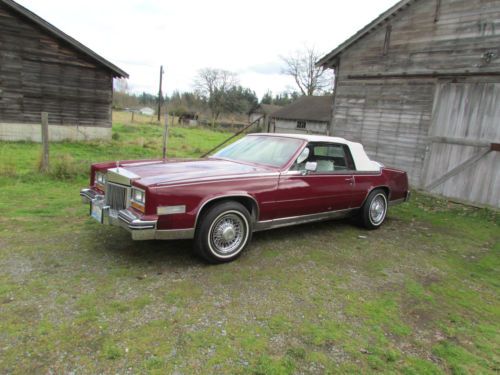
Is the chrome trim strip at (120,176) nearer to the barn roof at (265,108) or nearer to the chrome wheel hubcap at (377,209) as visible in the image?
the chrome wheel hubcap at (377,209)

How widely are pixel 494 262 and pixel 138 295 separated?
493cm

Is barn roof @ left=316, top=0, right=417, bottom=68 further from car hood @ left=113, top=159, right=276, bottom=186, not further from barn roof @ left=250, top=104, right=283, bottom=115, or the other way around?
barn roof @ left=250, top=104, right=283, bottom=115

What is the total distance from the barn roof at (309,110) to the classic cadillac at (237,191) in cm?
2571

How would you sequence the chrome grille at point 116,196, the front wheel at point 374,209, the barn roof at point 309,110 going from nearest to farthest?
the chrome grille at point 116,196 < the front wheel at point 374,209 < the barn roof at point 309,110

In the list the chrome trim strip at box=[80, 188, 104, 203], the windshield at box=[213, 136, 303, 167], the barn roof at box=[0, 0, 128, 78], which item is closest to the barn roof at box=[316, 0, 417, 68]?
the windshield at box=[213, 136, 303, 167]

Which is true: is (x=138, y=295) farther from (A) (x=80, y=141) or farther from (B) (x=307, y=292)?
(A) (x=80, y=141)

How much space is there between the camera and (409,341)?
9.69 ft

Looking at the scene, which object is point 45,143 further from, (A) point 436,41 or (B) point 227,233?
(A) point 436,41

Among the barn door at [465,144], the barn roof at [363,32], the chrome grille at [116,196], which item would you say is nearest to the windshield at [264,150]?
the chrome grille at [116,196]

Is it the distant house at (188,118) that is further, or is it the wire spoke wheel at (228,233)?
the distant house at (188,118)

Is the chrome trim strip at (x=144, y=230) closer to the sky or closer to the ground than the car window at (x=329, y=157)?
closer to the ground

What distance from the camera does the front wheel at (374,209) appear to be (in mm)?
5891

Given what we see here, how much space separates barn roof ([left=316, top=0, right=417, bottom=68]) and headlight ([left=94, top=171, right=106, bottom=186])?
896 cm

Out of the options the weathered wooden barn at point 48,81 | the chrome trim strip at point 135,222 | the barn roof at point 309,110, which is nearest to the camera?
the chrome trim strip at point 135,222
